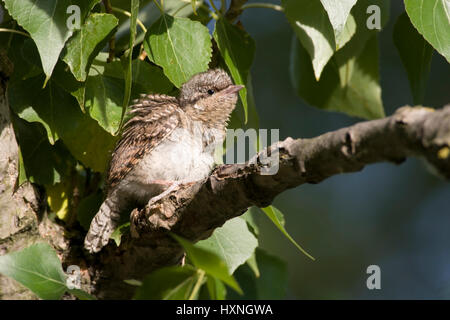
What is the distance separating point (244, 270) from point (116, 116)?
1053mm

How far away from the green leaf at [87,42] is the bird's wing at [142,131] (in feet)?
2.09

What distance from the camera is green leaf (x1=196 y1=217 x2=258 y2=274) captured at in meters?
2.50

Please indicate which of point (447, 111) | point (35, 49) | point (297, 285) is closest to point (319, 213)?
point (297, 285)

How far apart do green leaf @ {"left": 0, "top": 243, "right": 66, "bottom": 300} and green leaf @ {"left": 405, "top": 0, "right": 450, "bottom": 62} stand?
5.01 ft

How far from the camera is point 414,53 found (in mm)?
Result: 2568

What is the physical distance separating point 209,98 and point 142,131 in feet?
1.40

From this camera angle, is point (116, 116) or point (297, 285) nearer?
point (116, 116)

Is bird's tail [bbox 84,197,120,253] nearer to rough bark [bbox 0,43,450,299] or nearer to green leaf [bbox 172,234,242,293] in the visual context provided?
rough bark [bbox 0,43,450,299]

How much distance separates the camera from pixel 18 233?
2.49 metres

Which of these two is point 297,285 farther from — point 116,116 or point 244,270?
point 116,116

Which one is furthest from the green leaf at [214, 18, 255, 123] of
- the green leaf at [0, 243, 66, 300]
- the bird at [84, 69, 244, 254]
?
the green leaf at [0, 243, 66, 300]

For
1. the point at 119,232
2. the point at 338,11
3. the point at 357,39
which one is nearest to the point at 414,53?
the point at 357,39

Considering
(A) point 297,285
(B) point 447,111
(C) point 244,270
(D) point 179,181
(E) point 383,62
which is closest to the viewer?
(B) point 447,111

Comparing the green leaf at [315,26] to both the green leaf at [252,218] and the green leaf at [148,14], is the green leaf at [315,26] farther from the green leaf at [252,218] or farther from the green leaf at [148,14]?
the green leaf at [252,218]
